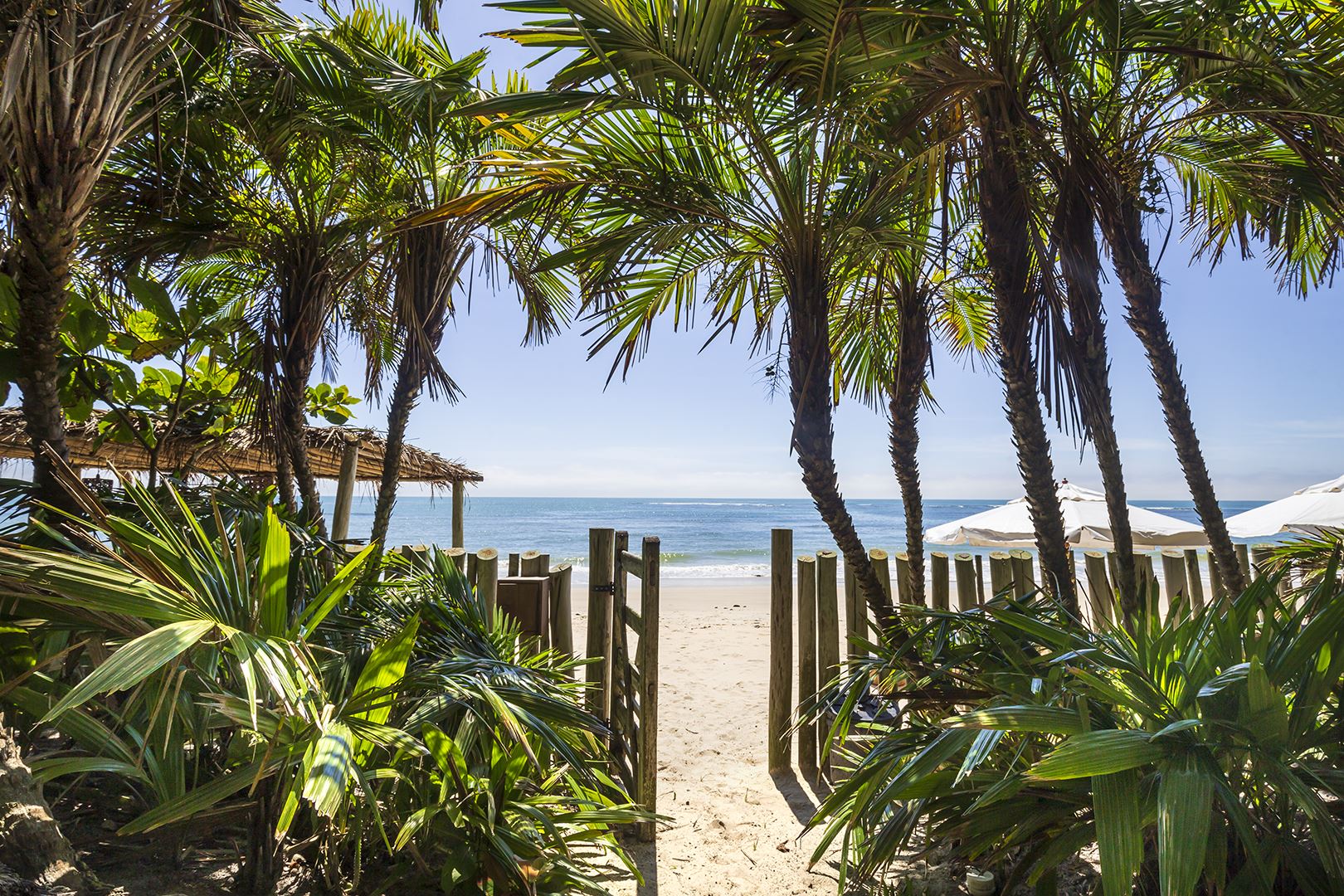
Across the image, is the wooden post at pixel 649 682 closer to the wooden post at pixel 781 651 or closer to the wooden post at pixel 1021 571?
the wooden post at pixel 781 651

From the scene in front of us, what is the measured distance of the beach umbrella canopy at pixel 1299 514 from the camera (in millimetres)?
8336

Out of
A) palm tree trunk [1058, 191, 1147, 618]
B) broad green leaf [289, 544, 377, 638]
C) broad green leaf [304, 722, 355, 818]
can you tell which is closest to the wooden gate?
broad green leaf [289, 544, 377, 638]

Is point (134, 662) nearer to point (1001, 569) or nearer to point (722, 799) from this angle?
point (722, 799)

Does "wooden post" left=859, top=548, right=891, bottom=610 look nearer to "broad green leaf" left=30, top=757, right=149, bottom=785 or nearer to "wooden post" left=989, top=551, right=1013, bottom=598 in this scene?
"wooden post" left=989, top=551, right=1013, bottom=598

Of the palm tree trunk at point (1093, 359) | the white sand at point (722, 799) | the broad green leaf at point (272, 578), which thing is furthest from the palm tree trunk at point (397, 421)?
the palm tree trunk at point (1093, 359)

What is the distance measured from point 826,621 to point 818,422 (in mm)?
1350

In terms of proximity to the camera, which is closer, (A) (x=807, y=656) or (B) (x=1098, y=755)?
(B) (x=1098, y=755)

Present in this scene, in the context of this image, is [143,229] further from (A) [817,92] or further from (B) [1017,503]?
(B) [1017,503]

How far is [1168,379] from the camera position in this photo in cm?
356

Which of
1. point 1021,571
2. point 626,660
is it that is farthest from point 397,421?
point 1021,571

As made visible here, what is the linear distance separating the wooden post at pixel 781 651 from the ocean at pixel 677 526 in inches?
600

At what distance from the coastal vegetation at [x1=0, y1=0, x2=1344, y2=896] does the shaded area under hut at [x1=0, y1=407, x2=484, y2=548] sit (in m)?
0.67

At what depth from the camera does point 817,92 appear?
245 centimetres

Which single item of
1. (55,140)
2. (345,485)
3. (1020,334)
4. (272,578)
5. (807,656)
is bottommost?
(807,656)
